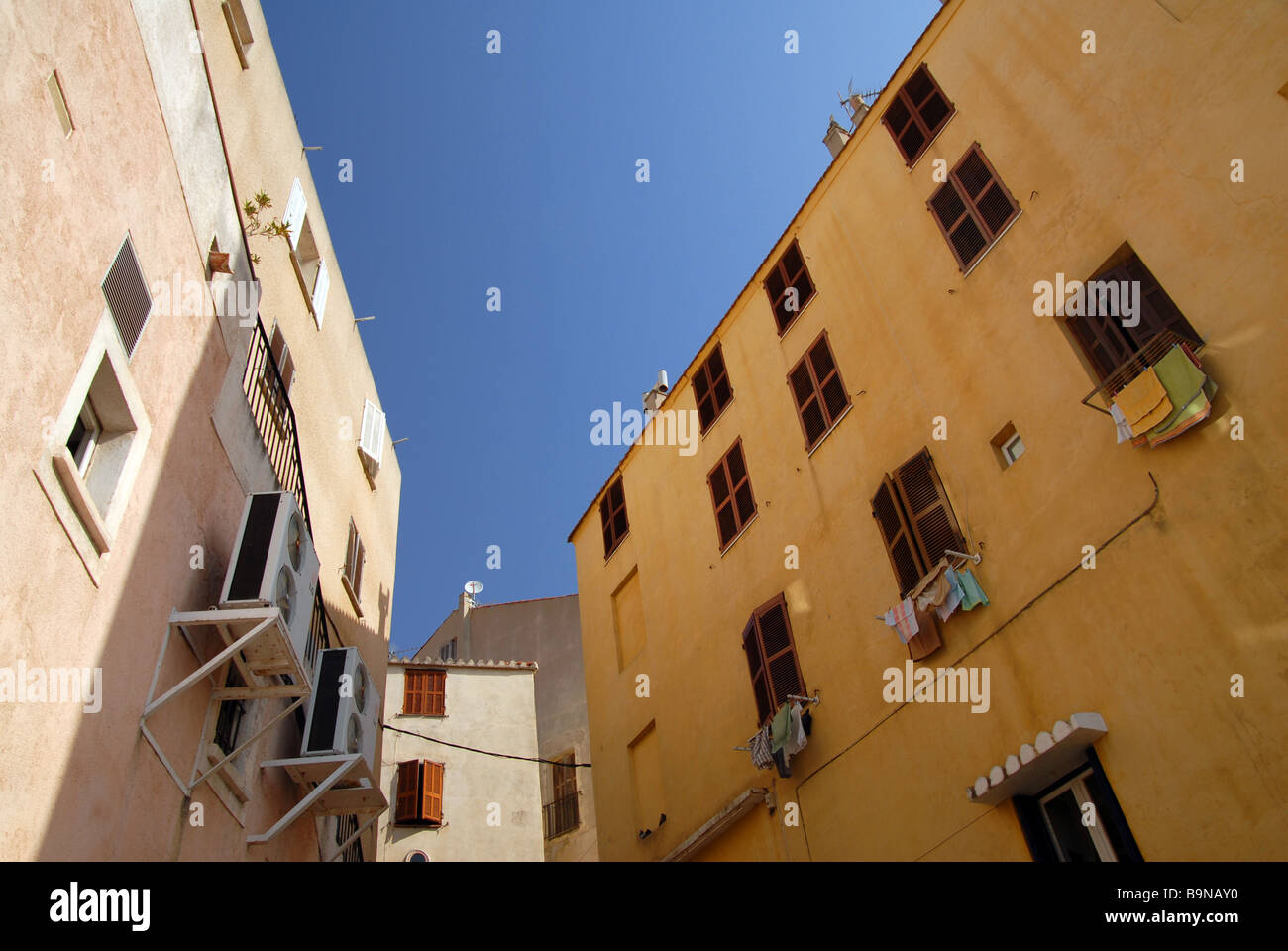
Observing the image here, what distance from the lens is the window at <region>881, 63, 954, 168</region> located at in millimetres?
12367

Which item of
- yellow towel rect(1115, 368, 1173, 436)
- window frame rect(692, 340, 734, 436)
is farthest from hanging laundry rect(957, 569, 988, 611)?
window frame rect(692, 340, 734, 436)

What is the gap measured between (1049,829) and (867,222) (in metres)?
7.81

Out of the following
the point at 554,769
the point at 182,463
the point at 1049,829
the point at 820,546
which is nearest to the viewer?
the point at 182,463

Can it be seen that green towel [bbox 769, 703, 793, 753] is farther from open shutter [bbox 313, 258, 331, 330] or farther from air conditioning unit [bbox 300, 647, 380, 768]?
open shutter [bbox 313, 258, 331, 330]

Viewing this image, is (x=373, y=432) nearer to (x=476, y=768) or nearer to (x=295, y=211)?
(x=295, y=211)

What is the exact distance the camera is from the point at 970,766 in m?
9.46

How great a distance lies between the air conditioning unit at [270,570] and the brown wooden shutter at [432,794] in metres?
14.3

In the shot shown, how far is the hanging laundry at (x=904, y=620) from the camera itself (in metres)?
10.3

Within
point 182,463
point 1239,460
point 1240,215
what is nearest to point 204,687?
point 182,463

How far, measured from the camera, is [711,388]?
16.3m

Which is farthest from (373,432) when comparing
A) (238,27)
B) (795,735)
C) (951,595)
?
(951,595)

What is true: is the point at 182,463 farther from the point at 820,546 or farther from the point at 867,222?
the point at 867,222

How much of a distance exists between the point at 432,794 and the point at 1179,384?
18435mm

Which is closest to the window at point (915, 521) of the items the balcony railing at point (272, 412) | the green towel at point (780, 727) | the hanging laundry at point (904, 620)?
the hanging laundry at point (904, 620)
